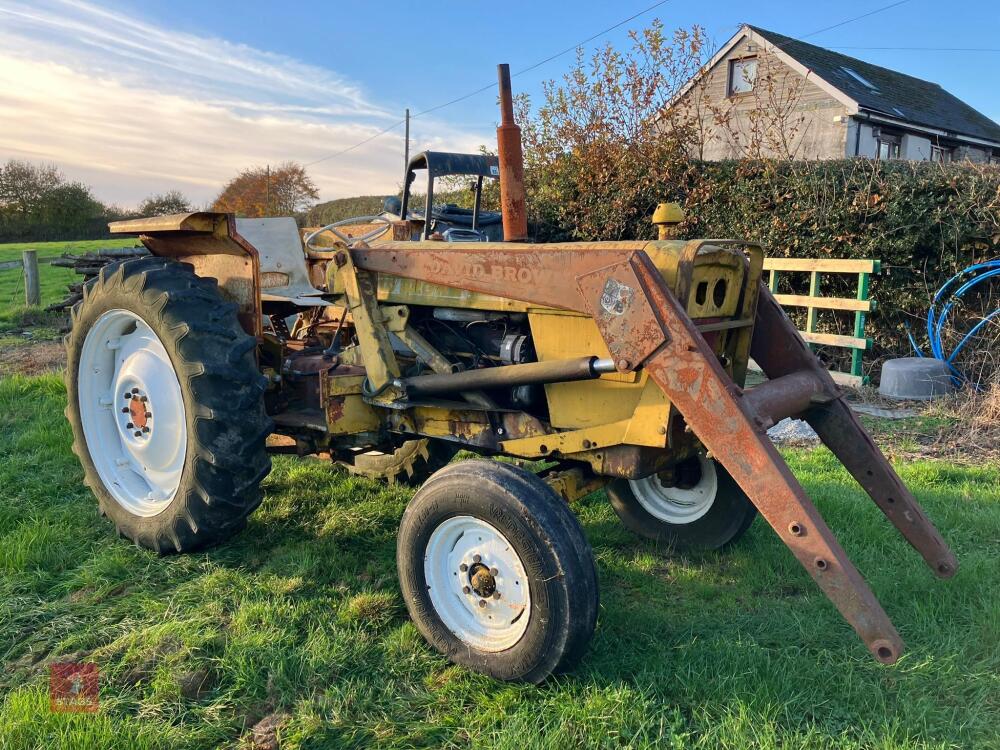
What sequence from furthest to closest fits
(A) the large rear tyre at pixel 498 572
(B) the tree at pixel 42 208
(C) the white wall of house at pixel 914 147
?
(B) the tree at pixel 42 208 → (C) the white wall of house at pixel 914 147 → (A) the large rear tyre at pixel 498 572

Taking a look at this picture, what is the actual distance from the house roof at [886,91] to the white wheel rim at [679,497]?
1788 centimetres

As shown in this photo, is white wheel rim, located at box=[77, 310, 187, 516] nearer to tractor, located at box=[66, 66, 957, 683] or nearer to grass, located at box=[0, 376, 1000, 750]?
tractor, located at box=[66, 66, 957, 683]

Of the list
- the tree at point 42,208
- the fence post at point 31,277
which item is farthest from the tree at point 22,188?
the fence post at point 31,277

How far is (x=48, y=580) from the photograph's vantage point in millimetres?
3285

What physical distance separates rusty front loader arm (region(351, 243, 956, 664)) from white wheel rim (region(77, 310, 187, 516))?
3.93 ft

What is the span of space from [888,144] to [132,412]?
21421 millimetres

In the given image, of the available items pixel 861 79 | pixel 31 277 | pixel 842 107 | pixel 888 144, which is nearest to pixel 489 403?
pixel 31 277

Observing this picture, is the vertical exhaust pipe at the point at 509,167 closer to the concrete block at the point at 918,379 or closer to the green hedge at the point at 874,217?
the green hedge at the point at 874,217

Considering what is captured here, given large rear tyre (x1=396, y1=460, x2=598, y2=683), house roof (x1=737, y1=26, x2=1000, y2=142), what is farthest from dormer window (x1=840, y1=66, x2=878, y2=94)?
large rear tyre (x1=396, y1=460, x2=598, y2=683)

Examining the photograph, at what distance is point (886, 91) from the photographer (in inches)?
827

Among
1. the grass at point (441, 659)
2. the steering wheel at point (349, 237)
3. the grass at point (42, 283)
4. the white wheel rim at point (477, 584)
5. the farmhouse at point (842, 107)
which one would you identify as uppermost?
the farmhouse at point (842, 107)

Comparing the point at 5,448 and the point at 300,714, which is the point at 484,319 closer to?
the point at 300,714

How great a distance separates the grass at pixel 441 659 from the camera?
7.40 ft

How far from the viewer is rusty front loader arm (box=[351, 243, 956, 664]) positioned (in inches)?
88.0
